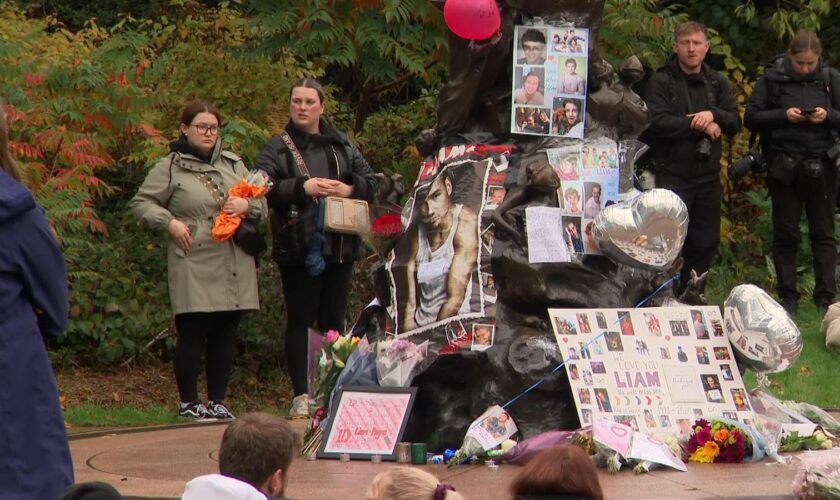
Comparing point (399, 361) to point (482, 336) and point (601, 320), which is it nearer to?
point (482, 336)

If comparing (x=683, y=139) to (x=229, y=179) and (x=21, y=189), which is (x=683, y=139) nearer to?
(x=229, y=179)

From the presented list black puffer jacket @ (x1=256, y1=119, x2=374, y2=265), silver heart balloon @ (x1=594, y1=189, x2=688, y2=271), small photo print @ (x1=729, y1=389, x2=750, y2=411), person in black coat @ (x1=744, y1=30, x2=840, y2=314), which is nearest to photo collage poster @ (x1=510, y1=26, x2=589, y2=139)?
silver heart balloon @ (x1=594, y1=189, x2=688, y2=271)

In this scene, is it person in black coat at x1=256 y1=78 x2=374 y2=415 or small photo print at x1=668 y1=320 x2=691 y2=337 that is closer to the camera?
small photo print at x1=668 y1=320 x2=691 y2=337

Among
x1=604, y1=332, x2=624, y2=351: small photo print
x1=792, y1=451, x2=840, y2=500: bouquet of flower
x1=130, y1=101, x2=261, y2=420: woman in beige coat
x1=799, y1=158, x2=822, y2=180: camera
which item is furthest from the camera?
x1=799, y1=158, x2=822, y2=180: camera

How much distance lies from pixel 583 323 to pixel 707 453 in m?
0.87

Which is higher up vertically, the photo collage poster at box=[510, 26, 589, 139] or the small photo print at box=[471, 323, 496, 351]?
the photo collage poster at box=[510, 26, 589, 139]

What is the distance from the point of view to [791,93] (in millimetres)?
11609

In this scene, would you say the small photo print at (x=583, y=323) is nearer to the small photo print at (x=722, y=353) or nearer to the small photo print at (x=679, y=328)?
the small photo print at (x=679, y=328)

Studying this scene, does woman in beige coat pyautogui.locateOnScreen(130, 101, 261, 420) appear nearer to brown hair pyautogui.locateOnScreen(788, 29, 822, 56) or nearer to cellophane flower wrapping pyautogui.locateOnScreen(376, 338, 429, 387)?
cellophane flower wrapping pyautogui.locateOnScreen(376, 338, 429, 387)

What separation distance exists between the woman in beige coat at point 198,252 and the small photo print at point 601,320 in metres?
2.80

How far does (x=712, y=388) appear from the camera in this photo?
8086 millimetres

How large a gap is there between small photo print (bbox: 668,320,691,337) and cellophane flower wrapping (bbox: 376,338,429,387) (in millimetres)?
1252

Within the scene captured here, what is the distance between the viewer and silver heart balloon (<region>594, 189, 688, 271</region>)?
25.8 ft

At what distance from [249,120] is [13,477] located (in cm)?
889
